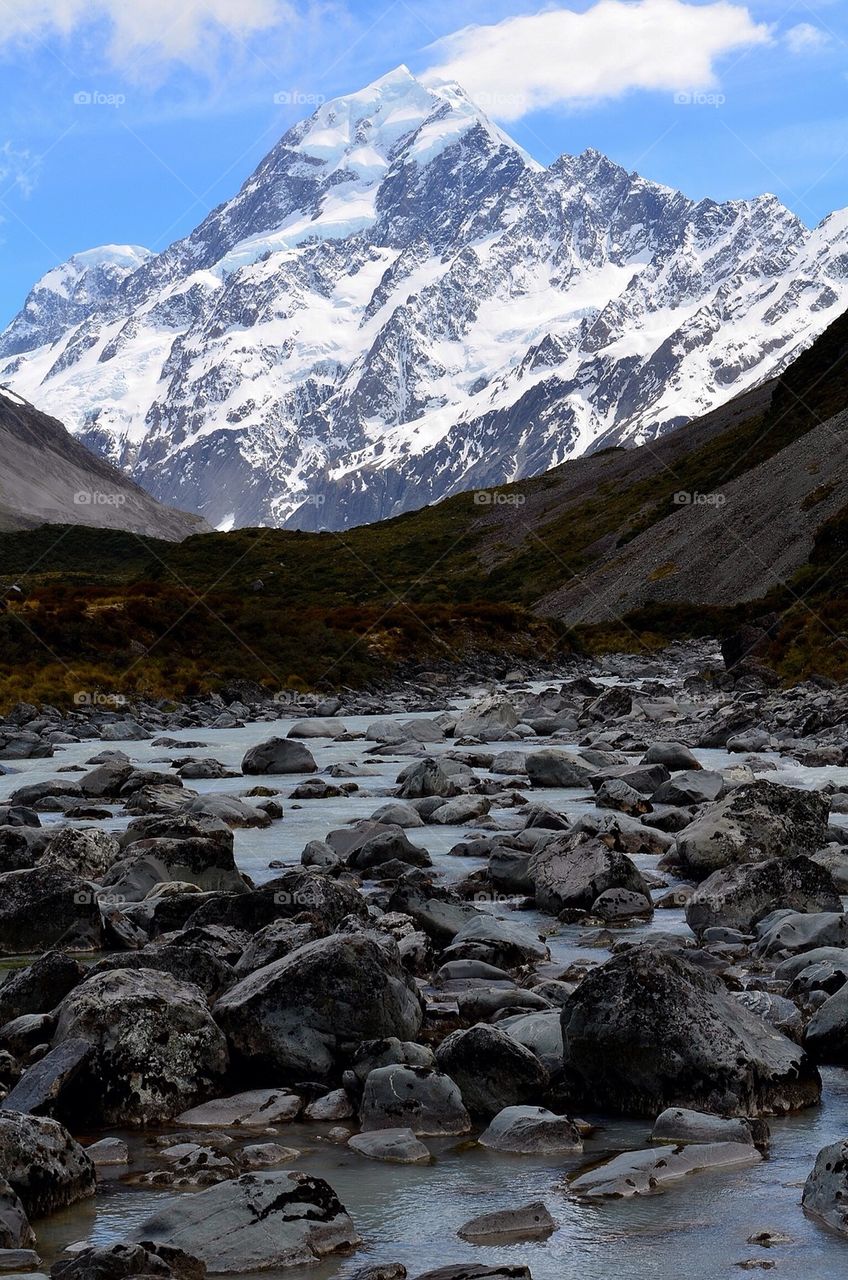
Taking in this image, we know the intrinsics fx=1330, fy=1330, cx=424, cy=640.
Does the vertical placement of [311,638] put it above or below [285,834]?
above

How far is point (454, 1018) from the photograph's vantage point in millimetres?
8812

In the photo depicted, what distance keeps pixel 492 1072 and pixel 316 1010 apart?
1.17 meters

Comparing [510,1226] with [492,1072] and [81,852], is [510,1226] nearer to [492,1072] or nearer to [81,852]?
[492,1072]

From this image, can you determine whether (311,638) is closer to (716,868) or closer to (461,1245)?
(716,868)

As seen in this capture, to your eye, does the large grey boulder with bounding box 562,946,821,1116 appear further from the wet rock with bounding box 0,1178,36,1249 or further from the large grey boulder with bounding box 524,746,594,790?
the large grey boulder with bounding box 524,746,594,790

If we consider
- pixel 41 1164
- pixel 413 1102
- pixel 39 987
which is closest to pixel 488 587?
pixel 39 987

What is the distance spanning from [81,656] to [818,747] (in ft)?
98.2

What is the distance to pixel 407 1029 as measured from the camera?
819 cm

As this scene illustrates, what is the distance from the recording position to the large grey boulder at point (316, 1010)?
786 cm

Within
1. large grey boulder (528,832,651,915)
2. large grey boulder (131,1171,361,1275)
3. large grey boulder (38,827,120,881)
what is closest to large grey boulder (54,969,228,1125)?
large grey boulder (131,1171,361,1275)

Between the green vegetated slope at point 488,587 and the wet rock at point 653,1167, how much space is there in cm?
3591

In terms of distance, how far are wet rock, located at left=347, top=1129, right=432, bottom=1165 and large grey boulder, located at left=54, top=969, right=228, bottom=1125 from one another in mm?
1164

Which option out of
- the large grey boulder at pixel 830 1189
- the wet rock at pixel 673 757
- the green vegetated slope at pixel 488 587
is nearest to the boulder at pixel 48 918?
the large grey boulder at pixel 830 1189

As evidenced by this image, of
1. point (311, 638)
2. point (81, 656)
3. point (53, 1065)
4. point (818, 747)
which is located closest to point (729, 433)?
point (311, 638)
